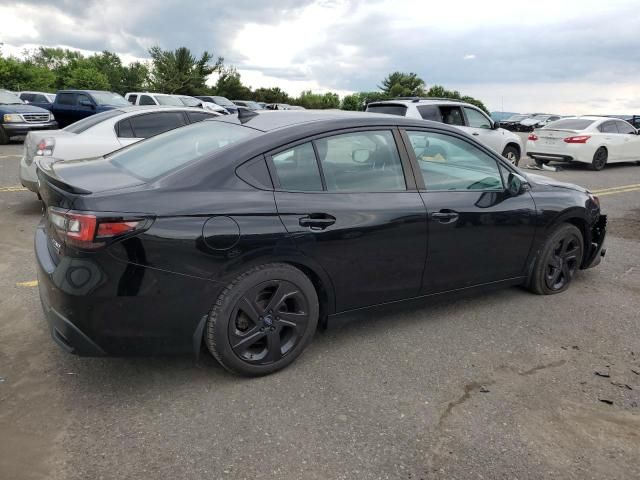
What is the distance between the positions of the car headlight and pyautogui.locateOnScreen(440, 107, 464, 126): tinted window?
460 inches

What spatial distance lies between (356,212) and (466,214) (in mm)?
915

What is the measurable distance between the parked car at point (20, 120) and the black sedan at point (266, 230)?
13454mm

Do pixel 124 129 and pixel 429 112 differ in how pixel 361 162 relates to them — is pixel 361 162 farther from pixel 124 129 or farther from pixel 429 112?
pixel 429 112

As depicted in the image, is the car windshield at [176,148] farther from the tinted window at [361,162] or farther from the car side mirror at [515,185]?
the car side mirror at [515,185]

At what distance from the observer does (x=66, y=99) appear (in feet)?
55.2

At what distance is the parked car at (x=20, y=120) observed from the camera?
49.0ft

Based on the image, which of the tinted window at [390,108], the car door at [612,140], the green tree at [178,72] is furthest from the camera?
the green tree at [178,72]

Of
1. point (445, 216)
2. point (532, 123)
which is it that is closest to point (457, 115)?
point (445, 216)

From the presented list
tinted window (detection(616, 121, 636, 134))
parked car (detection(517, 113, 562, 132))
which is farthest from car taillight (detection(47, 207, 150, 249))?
parked car (detection(517, 113, 562, 132))

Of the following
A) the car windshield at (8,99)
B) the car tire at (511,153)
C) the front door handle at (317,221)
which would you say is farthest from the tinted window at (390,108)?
the car windshield at (8,99)

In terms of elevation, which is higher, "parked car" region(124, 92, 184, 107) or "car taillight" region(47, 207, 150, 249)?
"parked car" region(124, 92, 184, 107)

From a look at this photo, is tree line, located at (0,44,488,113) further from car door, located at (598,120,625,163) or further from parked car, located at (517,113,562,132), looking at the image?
car door, located at (598,120,625,163)

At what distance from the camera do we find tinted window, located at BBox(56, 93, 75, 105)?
16.6 metres

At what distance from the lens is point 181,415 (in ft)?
9.12
